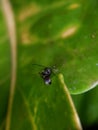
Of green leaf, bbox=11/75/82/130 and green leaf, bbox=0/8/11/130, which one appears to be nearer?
green leaf, bbox=11/75/82/130

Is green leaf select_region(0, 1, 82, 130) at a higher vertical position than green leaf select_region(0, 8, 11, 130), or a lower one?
lower

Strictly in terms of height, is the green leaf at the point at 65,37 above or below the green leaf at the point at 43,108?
above

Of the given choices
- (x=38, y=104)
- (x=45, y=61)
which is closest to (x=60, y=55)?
(x=45, y=61)

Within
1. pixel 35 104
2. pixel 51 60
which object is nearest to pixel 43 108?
pixel 35 104

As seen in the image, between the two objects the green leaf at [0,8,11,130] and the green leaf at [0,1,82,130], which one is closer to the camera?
the green leaf at [0,1,82,130]

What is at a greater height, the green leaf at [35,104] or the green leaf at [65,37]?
the green leaf at [65,37]

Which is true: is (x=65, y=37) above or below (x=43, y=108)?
above

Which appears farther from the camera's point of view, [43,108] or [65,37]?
[65,37]

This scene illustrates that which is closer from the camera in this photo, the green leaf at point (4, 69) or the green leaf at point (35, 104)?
the green leaf at point (35, 104)

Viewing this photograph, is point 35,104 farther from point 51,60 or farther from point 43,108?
point 51,60

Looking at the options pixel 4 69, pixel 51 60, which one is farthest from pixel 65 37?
pixel 4 69

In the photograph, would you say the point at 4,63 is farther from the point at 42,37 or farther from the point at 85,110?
the point at 85,110
